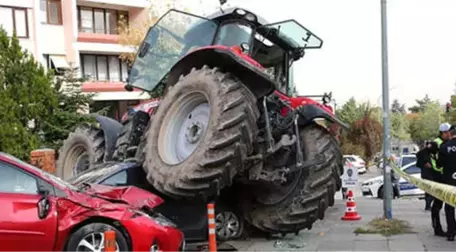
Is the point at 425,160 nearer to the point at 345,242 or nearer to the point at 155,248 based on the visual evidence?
the point at 345,242

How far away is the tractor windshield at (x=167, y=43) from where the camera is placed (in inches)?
371

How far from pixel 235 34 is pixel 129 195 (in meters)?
3.15

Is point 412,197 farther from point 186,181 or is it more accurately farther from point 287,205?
point 186,181

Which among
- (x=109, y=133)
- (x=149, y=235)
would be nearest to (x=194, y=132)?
(x=149, y=235)

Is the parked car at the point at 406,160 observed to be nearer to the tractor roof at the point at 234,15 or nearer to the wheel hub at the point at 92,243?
the tractor roof at the point at 234,15

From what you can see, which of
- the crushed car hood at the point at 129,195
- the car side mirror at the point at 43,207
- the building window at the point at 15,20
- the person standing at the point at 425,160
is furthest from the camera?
the building window at the point at 15,20

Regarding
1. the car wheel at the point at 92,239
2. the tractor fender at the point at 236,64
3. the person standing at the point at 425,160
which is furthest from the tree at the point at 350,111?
the car wheel at the point at 92,239

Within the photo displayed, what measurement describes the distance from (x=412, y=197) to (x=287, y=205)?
1293 cm

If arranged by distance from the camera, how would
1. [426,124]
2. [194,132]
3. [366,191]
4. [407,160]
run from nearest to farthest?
[194,132] → [366,191] → [407,160] → [426,124]

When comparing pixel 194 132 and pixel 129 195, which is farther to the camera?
pixel 194 132

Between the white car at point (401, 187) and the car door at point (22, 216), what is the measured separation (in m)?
15.7

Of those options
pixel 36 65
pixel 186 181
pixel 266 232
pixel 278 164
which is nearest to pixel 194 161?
pixel 186 181

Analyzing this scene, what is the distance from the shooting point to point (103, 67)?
38.2 m

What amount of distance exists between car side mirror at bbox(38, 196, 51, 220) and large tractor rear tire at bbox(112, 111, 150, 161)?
3.14 meters
